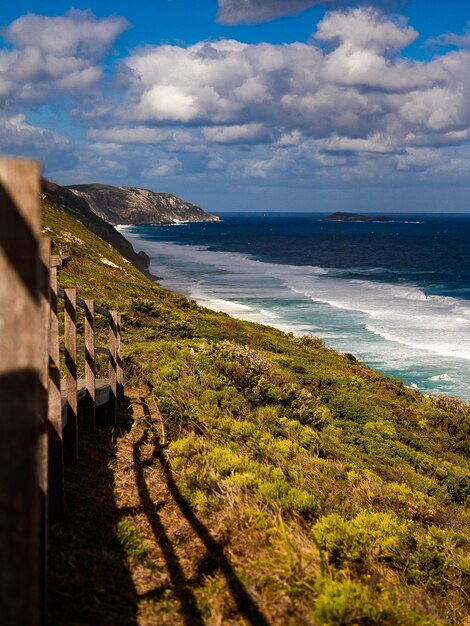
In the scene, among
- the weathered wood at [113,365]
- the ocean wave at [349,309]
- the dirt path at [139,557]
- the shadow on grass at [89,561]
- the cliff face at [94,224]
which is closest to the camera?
the shadow on grass at [89,561]

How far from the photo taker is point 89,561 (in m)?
4.51

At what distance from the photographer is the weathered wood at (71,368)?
607 cm

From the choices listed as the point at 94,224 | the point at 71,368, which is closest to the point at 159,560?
the point at 71,368

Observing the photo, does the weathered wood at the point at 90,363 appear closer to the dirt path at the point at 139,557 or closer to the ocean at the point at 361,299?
the dirt path at the point at 139,557

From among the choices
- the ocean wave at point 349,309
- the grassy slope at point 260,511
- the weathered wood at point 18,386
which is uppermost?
the weathered wood at point 18,386

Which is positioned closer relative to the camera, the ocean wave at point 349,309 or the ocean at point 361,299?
the ocean at point 361,299

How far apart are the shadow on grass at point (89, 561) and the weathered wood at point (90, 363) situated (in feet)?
4.03

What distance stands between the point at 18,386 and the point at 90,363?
18.3ft

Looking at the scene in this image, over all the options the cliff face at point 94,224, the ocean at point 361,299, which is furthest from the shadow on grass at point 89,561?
the cliff face at point 94,224

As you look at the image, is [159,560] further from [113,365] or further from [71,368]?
[113,365]

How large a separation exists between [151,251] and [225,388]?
3696 inches

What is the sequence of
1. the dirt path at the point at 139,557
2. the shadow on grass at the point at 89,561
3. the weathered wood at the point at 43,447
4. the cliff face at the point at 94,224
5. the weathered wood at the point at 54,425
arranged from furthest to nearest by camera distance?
the cliff face at the point at 94,224 → the weathered wood at the point at 54,425 → the dirt path at the point at 139,557 → the shadow on grass at the point at 89,561 → the weathered wood at the point at 43,447

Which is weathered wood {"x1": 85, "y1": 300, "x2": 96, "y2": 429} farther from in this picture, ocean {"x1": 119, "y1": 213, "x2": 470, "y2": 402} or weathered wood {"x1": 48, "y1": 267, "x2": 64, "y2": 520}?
ocean {"x1": 119, "y1": 213, "x2": 470, "y2": 402}

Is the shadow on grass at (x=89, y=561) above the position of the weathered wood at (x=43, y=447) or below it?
below
